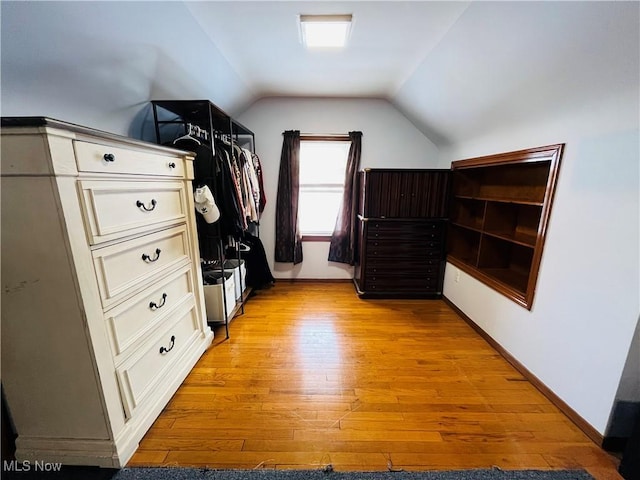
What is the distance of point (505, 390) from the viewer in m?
1.61

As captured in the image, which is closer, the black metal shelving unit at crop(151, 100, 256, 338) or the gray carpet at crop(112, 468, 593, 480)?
the gray carpet at crop(112, 468, 593, 480)

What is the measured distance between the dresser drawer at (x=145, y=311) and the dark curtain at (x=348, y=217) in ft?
6.25

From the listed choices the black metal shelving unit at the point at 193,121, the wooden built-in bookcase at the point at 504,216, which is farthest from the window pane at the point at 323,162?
the wooden built-in bookcase at the point at 504,216

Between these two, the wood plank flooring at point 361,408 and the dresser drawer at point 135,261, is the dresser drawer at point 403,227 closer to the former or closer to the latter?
the wood plank flooring at point 361,408

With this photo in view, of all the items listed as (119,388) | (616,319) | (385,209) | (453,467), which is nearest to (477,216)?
(385,209)

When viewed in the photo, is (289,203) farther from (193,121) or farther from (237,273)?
(193,121)

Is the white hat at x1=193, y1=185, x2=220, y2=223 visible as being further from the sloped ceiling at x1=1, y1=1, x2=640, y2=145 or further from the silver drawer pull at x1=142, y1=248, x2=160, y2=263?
the sloped ceiling at x1=1, y1=1, x2=640, y2=145

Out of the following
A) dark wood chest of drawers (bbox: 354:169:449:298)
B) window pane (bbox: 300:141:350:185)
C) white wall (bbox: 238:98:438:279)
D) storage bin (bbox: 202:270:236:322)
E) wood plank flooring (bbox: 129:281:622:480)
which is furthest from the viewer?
window pane (bbox: 300:141:350:185)

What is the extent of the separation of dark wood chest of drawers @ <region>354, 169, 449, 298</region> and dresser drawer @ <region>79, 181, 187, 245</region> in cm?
185

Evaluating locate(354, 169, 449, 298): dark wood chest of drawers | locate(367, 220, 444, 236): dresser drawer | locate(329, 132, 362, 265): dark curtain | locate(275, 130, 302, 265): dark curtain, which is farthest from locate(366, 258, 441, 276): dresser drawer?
locate(275, 130, 302, 265): dark curtain

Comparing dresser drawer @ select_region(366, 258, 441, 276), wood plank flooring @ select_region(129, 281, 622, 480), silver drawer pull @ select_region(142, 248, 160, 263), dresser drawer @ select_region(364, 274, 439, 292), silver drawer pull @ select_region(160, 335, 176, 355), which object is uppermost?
silver drawer pull @ select_region(142, 248, 160, 263)

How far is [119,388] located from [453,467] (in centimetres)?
158

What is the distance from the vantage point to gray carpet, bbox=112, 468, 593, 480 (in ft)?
3.61

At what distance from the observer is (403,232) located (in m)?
2.76
